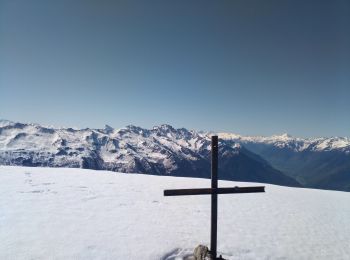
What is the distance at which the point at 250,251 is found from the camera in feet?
46.0

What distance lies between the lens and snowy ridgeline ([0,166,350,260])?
43.0ft

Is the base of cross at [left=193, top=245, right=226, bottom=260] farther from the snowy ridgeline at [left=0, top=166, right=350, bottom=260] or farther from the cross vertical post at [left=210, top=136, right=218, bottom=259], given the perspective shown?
the snowy ridgeline at [left=0, top=166, right=350, bottom=260]

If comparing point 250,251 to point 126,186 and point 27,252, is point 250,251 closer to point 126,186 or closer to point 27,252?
point 27,252

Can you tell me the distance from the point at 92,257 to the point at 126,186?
14.3 metres

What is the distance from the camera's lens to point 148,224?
16.4m

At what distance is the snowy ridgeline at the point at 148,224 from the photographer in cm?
1311

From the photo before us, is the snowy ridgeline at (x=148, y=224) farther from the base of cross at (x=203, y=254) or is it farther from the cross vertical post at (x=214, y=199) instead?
the cross vertical post at (x=214, y=199)

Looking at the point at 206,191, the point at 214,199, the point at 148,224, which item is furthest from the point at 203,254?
the point at 148,224

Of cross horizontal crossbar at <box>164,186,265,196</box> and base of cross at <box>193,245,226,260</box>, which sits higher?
cross horizontal crossbar at <box>164,186,265,196</box>

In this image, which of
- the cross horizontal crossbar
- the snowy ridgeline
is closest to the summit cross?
the cross horizontal crossbar

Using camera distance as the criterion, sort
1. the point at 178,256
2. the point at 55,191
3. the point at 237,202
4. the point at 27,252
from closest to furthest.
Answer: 1. the point at 27,252
2. the point at 178,256
3. the point at 55,191
4. the point at 237,202

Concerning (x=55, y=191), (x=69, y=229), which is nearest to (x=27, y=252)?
(x=69, y=229)

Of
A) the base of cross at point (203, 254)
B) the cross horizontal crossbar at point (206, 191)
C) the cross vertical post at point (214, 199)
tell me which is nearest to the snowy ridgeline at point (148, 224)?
the base of cross at point (203, 254)

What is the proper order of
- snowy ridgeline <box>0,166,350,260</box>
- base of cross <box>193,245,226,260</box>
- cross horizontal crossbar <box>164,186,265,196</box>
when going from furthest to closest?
snowy ridgeline <box>0,166,350,260</box>
cross horizontal crossbar <box>164,186,265,196</box>
base of cross <box>193,245,226,260</box>
